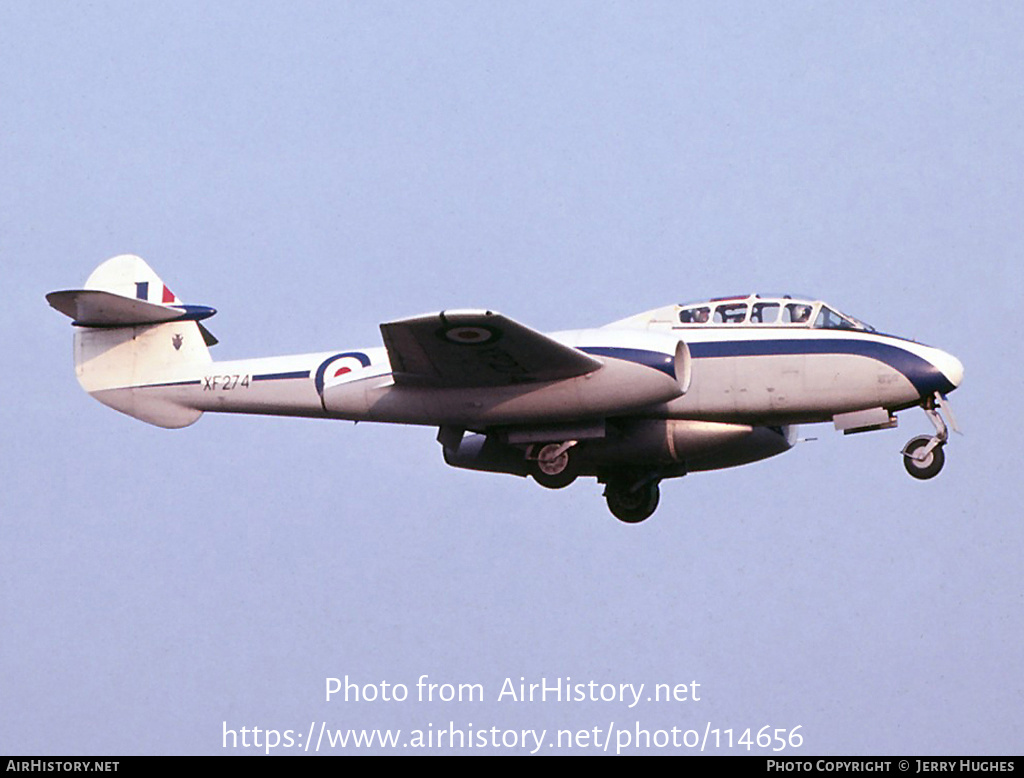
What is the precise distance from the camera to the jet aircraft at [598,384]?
22.3m

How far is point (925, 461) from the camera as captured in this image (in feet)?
75.6

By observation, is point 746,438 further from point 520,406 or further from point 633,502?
point 520,406

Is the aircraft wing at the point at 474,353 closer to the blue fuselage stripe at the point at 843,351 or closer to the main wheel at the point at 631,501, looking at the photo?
the blue fuselage stripe at the point at 843,351

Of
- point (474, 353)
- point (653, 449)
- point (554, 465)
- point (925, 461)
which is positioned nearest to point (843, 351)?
point (925, 461)

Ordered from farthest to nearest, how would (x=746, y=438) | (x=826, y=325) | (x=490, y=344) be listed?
(x=746, y=438)
(x=826, y=325)
(x=490, y=344)

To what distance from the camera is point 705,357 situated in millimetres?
23312

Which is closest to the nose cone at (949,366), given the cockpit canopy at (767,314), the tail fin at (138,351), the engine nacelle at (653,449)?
the cockpit canopy at (767,314)

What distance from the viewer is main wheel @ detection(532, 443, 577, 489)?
78.1 ft

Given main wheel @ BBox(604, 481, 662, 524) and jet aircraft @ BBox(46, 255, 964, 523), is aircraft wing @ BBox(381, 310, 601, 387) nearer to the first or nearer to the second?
jet aircraft @ BBox(46, 255, 964, 523)

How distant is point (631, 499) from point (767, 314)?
4.05 metres

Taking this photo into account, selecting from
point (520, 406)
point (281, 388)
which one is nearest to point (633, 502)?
point (520, 406)

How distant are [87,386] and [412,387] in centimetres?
585

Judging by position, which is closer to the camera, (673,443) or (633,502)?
(673,443)

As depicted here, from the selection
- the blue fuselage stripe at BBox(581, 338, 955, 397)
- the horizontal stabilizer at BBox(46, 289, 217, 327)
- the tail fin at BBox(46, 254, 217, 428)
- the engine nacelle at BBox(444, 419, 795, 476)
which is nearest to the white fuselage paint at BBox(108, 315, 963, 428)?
the blue fuselage stripe at BBox(581, 338, 955, 397)
